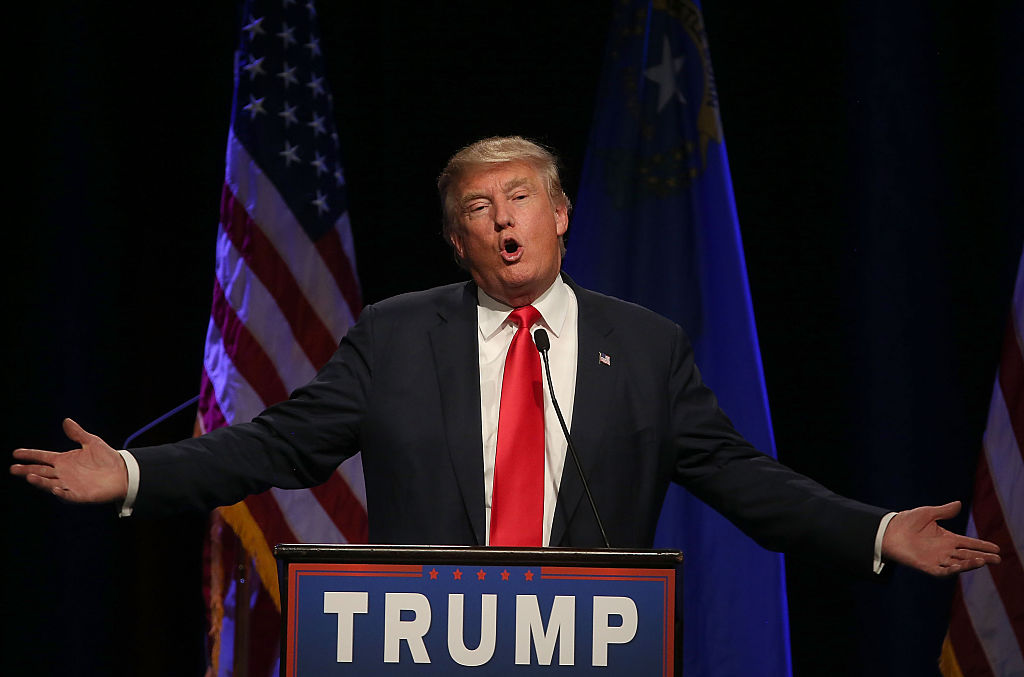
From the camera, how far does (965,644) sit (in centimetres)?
270

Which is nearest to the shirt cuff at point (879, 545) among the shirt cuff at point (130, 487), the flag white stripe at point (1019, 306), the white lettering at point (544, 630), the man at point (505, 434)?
the man at point (505, 434)

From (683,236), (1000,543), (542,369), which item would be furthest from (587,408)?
(683,236)

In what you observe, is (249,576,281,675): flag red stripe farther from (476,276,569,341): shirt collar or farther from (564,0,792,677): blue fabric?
(476,276,569,341): shirt collar

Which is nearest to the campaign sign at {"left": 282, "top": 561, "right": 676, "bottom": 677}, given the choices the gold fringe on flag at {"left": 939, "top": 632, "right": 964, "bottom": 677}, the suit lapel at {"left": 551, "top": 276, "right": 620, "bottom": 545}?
the suit lapel at {"left": 551, "top": 276, "right": 620, "bottom": 545}

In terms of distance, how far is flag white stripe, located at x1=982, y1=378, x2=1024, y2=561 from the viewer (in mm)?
2654

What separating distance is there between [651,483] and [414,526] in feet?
1.37

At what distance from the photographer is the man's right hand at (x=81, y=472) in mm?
1555

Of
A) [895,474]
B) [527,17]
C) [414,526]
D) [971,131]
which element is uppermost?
[527,17]

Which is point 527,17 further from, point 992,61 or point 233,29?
point 992,61

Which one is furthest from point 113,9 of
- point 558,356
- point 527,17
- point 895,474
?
point 895,474

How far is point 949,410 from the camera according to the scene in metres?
3.15

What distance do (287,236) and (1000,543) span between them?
2180mm

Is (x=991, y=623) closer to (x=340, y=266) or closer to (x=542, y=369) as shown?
(x=542, y=369)

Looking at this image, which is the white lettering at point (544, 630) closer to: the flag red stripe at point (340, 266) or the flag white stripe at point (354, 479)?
the flag white stripe at point (354, 479)
